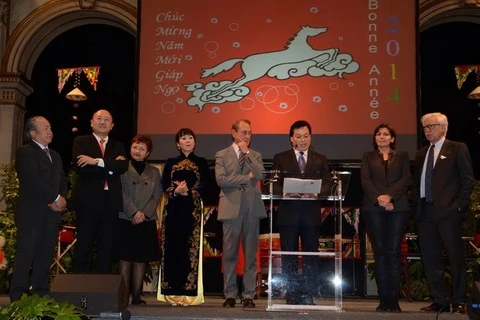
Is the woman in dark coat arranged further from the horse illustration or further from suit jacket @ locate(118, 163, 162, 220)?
the horse illustration

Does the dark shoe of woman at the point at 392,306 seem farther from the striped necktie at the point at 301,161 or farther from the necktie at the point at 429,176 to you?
the striped necktie at the point at 301,161

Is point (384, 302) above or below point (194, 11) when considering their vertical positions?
below

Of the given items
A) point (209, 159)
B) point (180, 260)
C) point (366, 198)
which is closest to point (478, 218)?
point (366, 198)

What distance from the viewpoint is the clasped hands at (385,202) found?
4930mm

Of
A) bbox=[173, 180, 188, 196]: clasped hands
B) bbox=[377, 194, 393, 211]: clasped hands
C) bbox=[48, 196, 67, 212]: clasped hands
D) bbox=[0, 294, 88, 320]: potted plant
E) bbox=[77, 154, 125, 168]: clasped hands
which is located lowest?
bbox=[0, 294, 88, 320]: potted plant

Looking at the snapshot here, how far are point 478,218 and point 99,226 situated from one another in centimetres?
408

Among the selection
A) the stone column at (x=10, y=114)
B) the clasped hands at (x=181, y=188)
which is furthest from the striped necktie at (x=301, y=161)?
the stone column at (x=10, y=114)

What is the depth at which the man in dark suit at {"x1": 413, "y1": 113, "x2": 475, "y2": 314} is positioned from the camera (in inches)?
197

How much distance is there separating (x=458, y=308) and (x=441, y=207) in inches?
30.1

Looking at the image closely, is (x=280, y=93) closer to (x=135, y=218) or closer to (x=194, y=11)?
(x=194, y=11)

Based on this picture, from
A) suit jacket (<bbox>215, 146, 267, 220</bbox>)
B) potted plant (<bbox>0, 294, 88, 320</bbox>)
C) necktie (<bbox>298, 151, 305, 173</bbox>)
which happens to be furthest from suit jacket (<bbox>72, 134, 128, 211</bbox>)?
potted plant (<bbox>0, 294, 88, 320</bbox>)

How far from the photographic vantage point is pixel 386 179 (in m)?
5.12

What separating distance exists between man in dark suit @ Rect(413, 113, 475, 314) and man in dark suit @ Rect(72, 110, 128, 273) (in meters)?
2.38

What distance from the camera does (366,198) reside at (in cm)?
511
